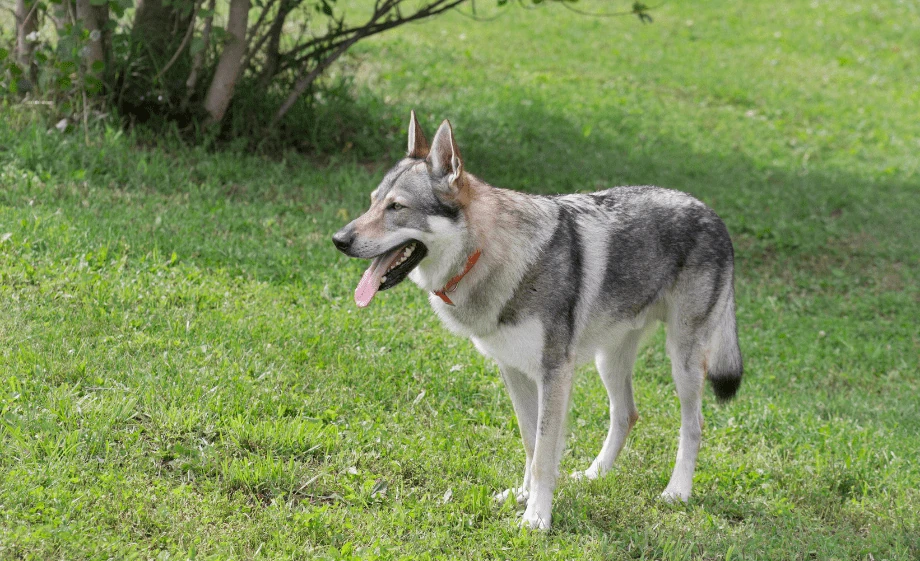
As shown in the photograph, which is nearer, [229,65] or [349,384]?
[349,384]

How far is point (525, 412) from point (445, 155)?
59.3 inches

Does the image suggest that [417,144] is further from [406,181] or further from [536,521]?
[536,521]

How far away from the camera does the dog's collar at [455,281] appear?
4266mm

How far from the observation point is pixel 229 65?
845 cm

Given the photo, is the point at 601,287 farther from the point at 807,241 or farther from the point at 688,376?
the point at 807,241

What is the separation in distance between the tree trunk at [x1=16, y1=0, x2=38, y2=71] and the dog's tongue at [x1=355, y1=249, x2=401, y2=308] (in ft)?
17.8

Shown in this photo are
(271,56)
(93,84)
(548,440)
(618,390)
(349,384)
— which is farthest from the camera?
(271,56)

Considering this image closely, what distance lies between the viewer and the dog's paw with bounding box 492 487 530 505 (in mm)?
4648

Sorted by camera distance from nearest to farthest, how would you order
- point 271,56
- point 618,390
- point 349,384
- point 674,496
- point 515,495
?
point 515,495, point 674,496, point 618,390, point 349,384, point 271,56

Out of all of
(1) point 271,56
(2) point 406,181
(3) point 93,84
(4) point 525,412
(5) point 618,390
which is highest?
(1) point 271,56

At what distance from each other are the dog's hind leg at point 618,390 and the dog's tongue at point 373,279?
1601 millimetres

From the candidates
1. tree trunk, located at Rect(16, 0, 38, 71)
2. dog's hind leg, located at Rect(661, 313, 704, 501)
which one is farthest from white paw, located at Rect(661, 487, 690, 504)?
tree trunk, located at Rect(16, 0, 38, 71)

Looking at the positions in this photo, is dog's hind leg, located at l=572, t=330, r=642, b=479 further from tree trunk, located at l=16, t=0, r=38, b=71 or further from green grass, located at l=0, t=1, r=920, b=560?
tree trunk, located at l=16, t=0, r=38, b=71

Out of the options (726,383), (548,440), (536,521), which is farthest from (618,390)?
(536,521)
